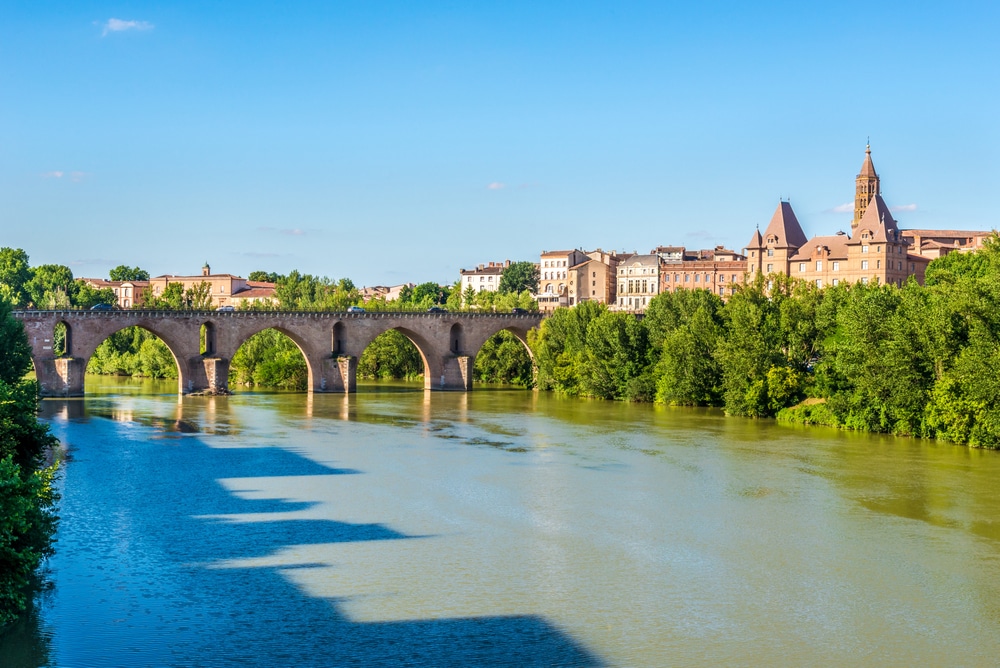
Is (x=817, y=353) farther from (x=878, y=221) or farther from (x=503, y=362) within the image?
(x=878, y=221)

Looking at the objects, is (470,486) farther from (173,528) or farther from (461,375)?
(461,375)

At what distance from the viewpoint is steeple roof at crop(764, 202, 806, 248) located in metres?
88.2

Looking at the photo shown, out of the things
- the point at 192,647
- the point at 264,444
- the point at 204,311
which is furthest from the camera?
the point at 204,311

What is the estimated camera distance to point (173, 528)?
24.0 metres

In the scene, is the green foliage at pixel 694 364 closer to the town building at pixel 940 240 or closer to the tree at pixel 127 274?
the town building at pixel 940 240

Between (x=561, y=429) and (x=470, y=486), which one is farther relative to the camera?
(x=561, y=429)

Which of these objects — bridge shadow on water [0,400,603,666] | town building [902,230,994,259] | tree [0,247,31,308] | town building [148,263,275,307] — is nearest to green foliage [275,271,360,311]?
town building [148,263,275,307]

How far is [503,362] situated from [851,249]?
95.4 ft

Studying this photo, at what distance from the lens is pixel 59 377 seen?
56750mm

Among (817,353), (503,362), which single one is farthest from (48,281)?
(817,353)

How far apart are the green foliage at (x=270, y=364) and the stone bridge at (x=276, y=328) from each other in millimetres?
→ 1910

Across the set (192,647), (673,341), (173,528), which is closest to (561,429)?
(673,341)

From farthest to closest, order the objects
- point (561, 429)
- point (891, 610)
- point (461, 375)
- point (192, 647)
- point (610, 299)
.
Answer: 1. point (610, 299)
2. point (461, 375)
3. point (561, 429)
4. point (891, 610)
5. point (192, 647)

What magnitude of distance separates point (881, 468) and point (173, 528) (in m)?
20.4
